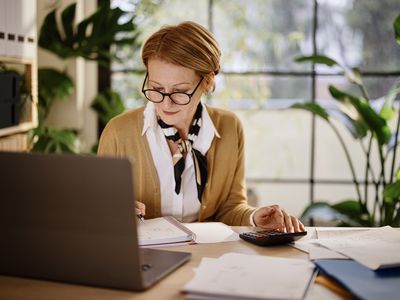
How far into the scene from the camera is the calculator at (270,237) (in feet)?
5.64

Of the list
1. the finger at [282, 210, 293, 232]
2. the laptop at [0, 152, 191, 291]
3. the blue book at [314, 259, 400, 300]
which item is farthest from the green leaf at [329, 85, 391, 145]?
the laptop at [0, 152, 191, 291]

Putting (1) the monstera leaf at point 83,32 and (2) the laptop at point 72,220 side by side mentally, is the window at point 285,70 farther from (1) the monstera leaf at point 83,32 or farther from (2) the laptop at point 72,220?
(2) the laptop at point 72,220

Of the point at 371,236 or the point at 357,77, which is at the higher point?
the point at 357,77

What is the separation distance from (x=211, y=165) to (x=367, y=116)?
1028 millimetres

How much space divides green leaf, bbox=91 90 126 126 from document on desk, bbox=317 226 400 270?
2157 mm

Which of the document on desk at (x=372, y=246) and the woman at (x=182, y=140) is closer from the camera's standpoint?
the document on desk at (x=372, y=246)

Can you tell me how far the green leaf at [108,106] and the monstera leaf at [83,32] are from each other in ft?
0.98

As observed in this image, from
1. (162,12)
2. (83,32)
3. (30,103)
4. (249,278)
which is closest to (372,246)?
(249,278)

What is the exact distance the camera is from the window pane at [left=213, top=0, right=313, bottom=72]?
3.86 m

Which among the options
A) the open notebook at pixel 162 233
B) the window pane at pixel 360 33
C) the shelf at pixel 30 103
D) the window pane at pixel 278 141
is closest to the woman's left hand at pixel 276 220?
the open notebook at pixel 162 233

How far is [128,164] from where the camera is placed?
4.03 feet

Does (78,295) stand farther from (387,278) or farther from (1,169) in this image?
(387,278)

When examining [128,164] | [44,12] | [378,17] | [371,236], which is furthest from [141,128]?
[378,17]

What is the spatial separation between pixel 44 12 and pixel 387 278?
282 cm
